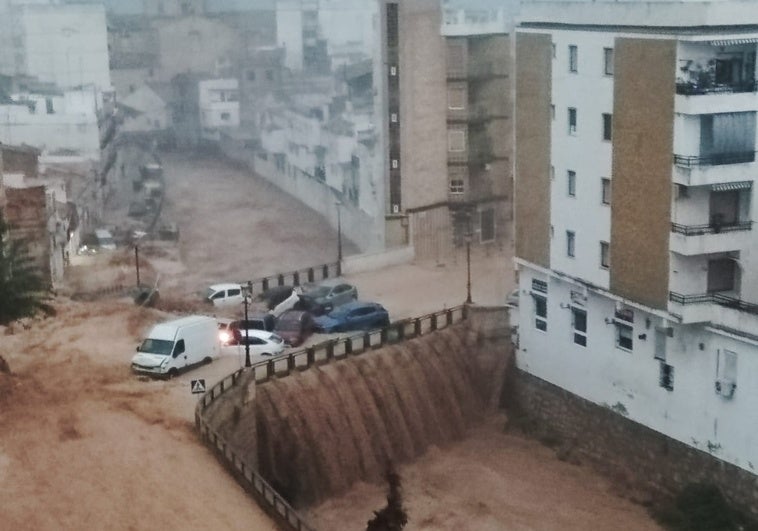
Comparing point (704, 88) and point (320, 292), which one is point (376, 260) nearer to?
point (320, 292)

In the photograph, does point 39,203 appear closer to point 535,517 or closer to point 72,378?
point 72,378

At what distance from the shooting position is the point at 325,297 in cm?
3600

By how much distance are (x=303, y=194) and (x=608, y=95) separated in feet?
134

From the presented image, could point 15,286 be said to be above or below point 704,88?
below

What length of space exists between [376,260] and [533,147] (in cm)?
1213

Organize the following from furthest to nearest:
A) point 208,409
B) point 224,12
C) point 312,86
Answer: point 224,12, point 312,86, point 208,409

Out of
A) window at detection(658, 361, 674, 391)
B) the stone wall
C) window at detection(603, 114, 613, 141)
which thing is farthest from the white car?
window at detection(603, 114, 613, 141)

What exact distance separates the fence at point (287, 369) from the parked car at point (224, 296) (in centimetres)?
651

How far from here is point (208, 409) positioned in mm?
24547

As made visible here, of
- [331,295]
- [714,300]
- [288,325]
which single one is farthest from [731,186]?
[331,295]

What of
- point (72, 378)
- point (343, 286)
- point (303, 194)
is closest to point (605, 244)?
point (343, 286)

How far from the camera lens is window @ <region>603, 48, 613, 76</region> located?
1085 inches

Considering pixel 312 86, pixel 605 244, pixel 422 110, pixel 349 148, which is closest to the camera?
pixel 605 244

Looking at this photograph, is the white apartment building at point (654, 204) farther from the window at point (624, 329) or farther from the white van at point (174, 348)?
the white van at point (174, 348)
